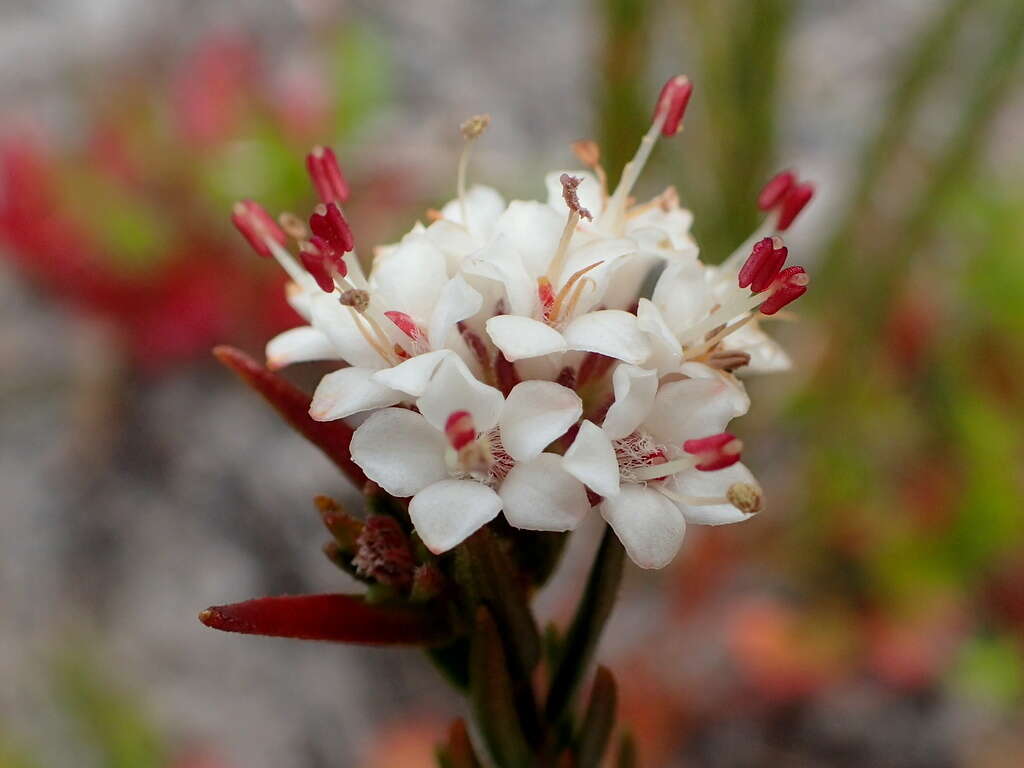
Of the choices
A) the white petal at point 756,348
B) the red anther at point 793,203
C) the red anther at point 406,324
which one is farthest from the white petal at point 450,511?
the red anther at point 793,203

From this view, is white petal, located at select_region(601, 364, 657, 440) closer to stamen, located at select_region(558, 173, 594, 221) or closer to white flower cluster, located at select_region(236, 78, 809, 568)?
white flower cluster, located at select_region(236, 78, 809, 568)

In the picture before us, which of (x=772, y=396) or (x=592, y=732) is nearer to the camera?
(x=592, y=732)

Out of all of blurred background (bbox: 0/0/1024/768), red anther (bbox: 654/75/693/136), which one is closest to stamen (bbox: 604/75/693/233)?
red anther (bbox: 654/75/693/136)

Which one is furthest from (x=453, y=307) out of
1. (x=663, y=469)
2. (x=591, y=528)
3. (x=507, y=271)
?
(x=591, y=528)

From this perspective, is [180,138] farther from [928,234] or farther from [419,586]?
[419,586]

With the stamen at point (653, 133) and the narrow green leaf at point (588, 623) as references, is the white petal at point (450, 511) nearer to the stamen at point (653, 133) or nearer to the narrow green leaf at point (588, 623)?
the narrow green leaf at point (588, 623)

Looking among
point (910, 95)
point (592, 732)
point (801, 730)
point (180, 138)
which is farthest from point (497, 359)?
point (180, 138)
